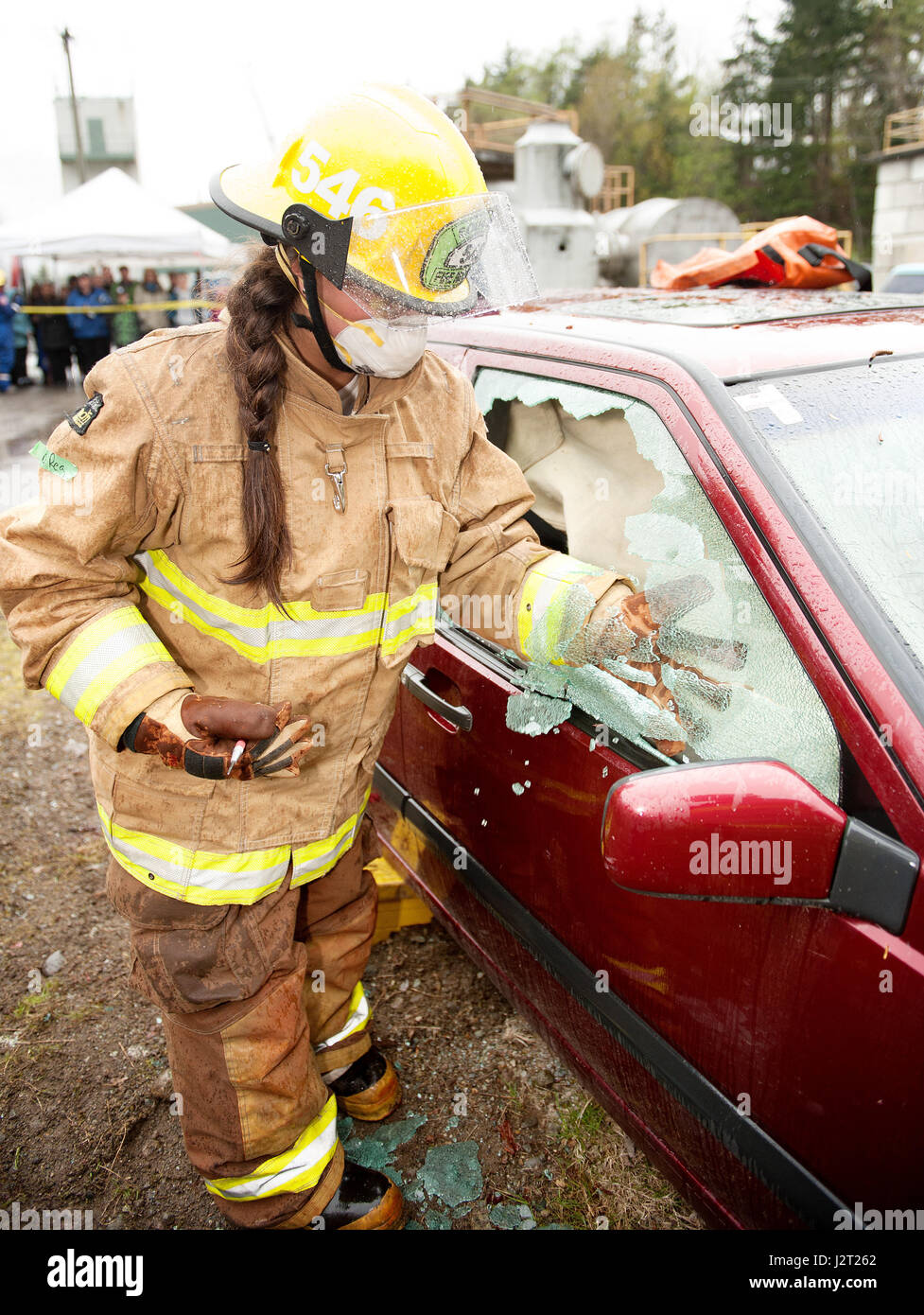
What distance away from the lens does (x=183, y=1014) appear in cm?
157

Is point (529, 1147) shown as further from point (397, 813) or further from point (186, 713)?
point (186, 713)

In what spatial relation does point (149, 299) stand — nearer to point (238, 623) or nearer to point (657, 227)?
point (657, 227)

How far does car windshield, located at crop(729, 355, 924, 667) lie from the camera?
4.19ft

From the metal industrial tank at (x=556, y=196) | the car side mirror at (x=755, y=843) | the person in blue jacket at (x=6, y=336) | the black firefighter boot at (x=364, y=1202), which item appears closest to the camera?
the car side mirror at (x=755, y=843)

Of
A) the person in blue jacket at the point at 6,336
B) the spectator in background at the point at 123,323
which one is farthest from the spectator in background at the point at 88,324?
the person in blue jacket at the point at 6,336

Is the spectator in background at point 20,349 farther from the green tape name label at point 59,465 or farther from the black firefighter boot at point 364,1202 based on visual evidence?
the black firefighter boot at point 364,1202

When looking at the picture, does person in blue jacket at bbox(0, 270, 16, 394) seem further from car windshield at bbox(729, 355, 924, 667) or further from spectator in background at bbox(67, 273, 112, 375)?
car windshield at bbox(729, 355, 924, 667)

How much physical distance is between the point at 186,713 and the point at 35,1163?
4.39 feet

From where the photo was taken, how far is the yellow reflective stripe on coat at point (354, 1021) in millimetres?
2012

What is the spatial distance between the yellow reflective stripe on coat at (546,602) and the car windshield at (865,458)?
15.6 inches

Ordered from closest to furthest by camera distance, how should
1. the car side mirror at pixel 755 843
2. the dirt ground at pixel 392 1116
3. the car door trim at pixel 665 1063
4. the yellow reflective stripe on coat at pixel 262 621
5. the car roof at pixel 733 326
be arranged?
1. the car side mirror at pixel 755 843
2. the car door trim at pixel 665 1063
3. the yellow reflective stripe on coat at pixel 262 621
4. the car roof at pixel 733 326
5. the dirt ground at pixel 392 1116

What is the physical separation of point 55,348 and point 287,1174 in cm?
1587
